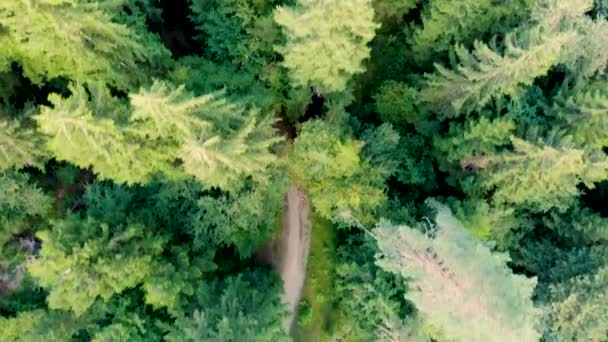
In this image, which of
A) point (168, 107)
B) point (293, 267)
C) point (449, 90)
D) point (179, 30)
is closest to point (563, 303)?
point (449, 90)

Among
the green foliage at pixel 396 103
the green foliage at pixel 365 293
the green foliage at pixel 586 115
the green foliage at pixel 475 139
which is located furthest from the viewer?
the green foliage at pixel 396 103

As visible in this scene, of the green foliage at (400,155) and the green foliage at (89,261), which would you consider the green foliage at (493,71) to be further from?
the green foliage at (89,261)

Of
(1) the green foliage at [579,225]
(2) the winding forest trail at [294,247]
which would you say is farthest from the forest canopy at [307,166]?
(2) the winding forest trail at [294,247]

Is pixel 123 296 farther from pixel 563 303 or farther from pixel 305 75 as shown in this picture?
pixel 563 303

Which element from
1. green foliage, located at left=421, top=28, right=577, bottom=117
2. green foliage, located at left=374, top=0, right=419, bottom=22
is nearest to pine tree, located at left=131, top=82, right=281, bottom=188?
green foliage, located at left=421, top=28, right=577, bottom=117

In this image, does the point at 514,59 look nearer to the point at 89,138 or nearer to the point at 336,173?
the point at 336,173
